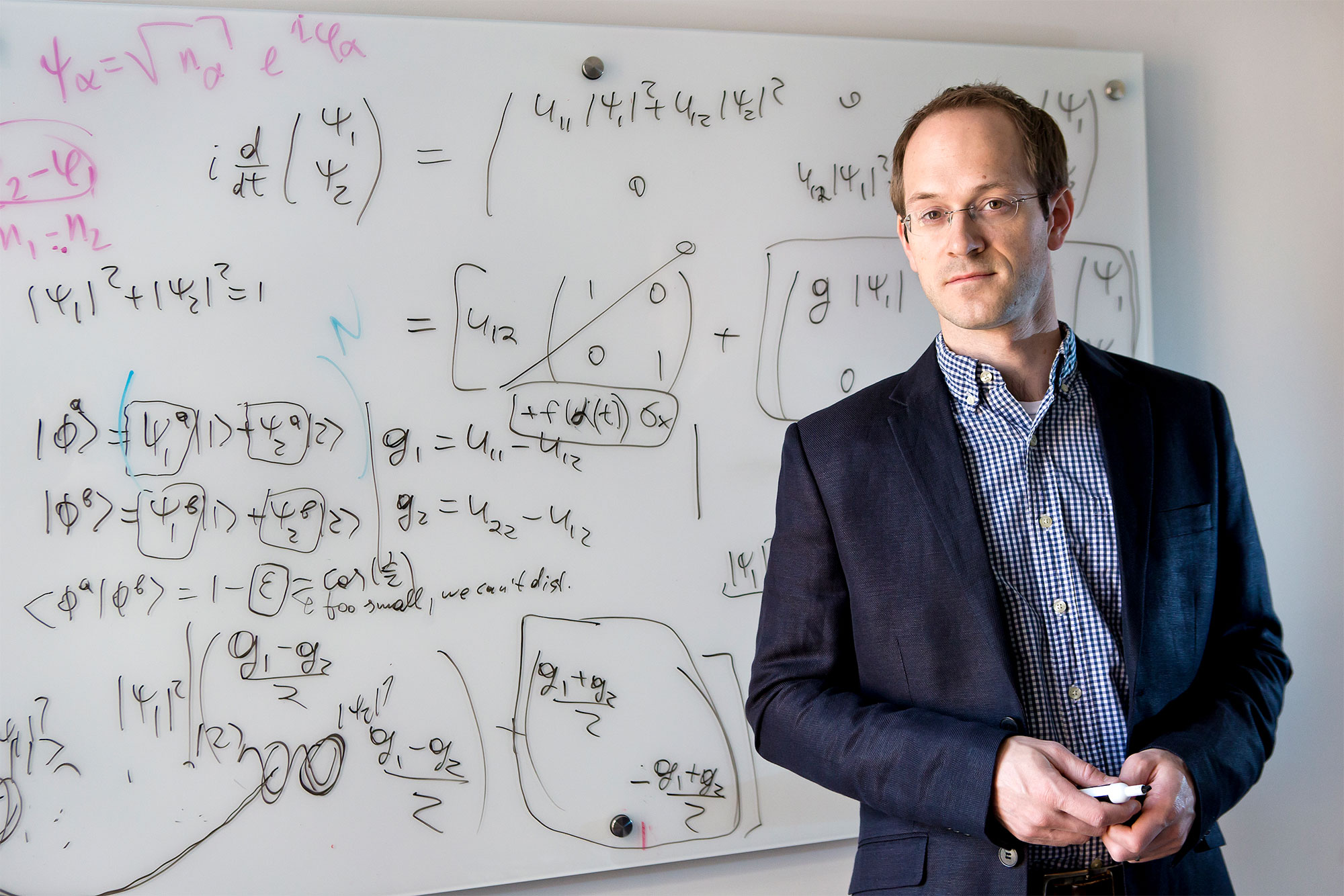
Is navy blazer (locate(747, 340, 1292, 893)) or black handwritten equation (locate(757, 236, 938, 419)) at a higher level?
black handwritten equation (locate(757, 236, 938, 419))

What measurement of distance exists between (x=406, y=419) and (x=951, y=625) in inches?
36.1

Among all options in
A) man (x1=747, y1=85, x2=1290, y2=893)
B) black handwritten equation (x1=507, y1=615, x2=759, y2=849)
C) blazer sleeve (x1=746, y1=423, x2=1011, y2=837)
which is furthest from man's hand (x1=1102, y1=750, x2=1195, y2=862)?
black handwritten equation (x1=507, y1=615, x2=759, y2=849)

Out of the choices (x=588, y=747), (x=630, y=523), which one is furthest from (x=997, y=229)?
(x=588, y=747)

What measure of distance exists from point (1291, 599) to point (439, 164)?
185cm

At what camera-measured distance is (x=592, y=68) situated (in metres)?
1.55

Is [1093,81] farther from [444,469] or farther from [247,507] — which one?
[247,507]

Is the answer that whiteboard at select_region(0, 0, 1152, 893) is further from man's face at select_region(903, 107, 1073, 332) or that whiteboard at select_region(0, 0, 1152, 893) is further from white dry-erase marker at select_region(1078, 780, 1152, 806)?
white dry-erase marker at select_region(1078, 780, 1152, 806)

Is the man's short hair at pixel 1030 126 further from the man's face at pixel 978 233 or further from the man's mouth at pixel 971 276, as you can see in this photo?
the man's mouth at pixel 971 276

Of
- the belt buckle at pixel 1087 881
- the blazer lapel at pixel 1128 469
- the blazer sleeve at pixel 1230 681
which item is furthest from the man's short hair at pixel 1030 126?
the belt buckle at pixel 1087 881

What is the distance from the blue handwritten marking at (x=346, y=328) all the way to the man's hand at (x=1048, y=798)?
44.2 inches

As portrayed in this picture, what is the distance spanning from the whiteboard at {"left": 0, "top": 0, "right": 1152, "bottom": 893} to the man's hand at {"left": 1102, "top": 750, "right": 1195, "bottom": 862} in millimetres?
766

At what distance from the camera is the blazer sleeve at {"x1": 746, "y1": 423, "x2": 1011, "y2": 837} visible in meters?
0.92

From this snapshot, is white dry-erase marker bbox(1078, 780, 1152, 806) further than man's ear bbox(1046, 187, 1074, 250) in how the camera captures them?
No

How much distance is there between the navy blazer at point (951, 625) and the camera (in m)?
0.97
